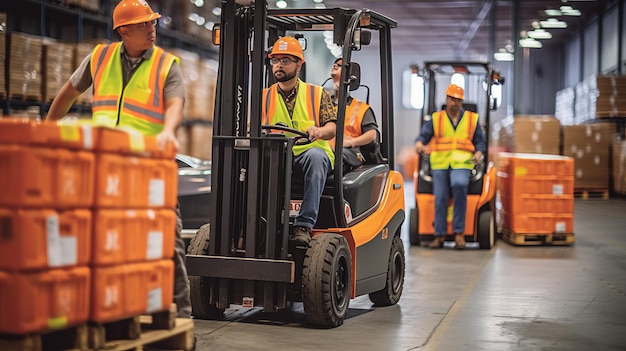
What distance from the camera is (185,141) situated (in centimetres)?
1920

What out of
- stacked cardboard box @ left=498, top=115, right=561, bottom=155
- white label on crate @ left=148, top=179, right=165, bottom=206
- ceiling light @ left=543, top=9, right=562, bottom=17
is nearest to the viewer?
white label on crate @ left=148, top=179, right=165, bottom=206

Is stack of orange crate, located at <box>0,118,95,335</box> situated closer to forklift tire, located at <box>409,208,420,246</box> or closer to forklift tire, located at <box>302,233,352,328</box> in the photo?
forklift tire, located at <box>302,233,352,328</box>

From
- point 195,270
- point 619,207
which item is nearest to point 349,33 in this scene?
point 195,270

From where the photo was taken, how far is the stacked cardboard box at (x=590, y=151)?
23.6 m

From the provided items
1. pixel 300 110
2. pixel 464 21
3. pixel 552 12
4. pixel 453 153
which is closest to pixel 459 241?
pixel 453 153

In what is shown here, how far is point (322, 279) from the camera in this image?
635 cm

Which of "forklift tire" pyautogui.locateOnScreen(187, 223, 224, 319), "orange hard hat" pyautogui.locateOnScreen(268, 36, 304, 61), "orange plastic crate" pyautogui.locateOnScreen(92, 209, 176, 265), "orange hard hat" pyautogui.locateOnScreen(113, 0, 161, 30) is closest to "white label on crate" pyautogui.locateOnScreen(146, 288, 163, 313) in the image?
"orange plastic crate" pyautogui.locateOnScreen(92, 209, 176, 265)

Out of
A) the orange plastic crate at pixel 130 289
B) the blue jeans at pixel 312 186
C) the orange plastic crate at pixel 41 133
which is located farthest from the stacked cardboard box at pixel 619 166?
the orange plastic crate at pixel 41 133

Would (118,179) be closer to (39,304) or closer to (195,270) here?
(39,304)

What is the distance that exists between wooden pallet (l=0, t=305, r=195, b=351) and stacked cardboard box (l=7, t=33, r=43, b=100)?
8294 mm

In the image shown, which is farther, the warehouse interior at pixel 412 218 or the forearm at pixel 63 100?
the forearm at pixel 63 100

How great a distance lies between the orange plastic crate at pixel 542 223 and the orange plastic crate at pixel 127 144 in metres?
9.00

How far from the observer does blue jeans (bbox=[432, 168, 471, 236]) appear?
12.1m

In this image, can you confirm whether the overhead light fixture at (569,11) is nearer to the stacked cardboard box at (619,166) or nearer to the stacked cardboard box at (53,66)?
the stacked cardboard box at (619,166)
